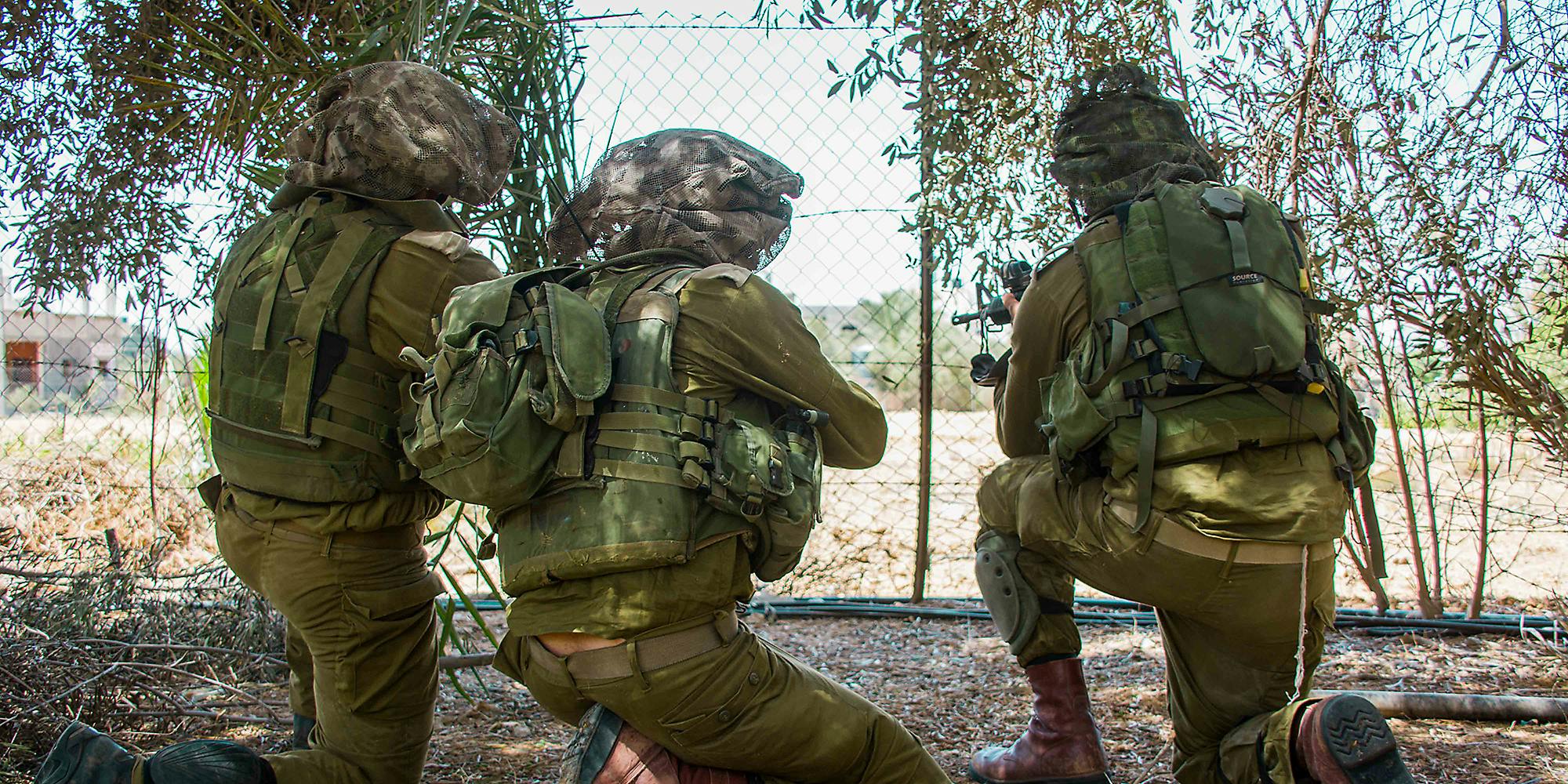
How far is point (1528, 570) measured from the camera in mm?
5539

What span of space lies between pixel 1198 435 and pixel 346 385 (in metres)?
1.84

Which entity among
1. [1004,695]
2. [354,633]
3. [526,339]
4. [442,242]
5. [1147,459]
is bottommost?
[1004,695]

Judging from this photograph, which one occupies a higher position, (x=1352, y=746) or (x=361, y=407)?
(x=361, y=407)

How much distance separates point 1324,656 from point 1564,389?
1.28m

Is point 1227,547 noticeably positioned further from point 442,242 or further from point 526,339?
point 442,242

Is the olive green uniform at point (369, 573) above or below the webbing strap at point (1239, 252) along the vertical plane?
below

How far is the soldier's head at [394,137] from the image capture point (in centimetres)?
251

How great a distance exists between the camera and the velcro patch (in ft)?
8.20

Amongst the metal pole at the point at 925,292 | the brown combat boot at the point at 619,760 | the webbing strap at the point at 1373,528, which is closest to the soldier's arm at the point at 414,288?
the brown combat boot at the point at 619,760

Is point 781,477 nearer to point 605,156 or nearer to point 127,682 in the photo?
point 605,156

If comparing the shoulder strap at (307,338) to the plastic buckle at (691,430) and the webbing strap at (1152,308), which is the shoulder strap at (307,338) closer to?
the plastic buckle at (691,430)

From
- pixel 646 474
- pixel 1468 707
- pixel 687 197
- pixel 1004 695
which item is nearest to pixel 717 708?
pixel 646 474

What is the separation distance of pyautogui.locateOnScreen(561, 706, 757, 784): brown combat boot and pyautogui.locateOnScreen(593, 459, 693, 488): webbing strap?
0.44 meters

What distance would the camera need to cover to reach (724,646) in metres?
2.03
